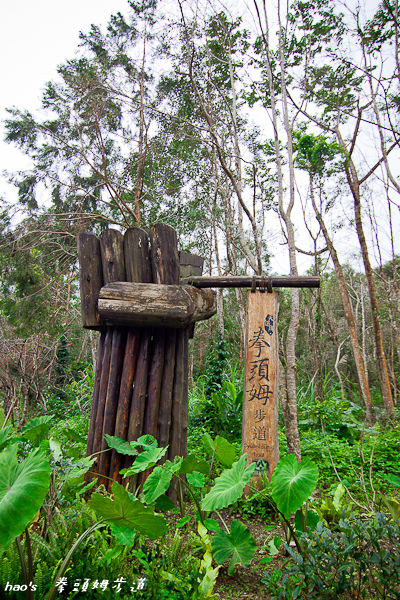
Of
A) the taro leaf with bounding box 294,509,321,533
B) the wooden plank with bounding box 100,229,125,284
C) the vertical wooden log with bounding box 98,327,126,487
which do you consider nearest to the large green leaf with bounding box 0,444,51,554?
the taro leaf with bounding box 294,509,321,533

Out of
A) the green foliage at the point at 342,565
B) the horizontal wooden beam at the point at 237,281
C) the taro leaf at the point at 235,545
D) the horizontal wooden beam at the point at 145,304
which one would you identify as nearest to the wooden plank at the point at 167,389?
the horizontal wooden beam at the point at 145,304

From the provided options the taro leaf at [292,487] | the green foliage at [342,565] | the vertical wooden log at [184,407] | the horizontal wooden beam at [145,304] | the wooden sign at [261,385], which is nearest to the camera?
the green foliage at [342,565]

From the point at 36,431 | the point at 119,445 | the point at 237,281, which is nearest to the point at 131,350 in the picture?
the point at 119,445

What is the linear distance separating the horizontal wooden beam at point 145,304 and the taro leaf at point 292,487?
53.5 inches

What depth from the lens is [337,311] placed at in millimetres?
22234

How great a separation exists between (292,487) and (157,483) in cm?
64

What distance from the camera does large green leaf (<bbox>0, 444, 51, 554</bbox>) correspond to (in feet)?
3.47

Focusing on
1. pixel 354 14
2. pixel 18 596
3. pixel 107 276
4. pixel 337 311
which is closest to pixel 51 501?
pixel 18 596

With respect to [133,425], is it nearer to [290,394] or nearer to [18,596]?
[18,596]

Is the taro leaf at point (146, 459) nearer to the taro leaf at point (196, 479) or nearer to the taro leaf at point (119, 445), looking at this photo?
the taro leaf at point (196, 479)

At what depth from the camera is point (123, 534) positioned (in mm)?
1441

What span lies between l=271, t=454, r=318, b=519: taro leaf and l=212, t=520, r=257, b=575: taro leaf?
269mm

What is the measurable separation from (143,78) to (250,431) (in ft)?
34.6

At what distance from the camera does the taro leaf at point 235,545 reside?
1.60 m
